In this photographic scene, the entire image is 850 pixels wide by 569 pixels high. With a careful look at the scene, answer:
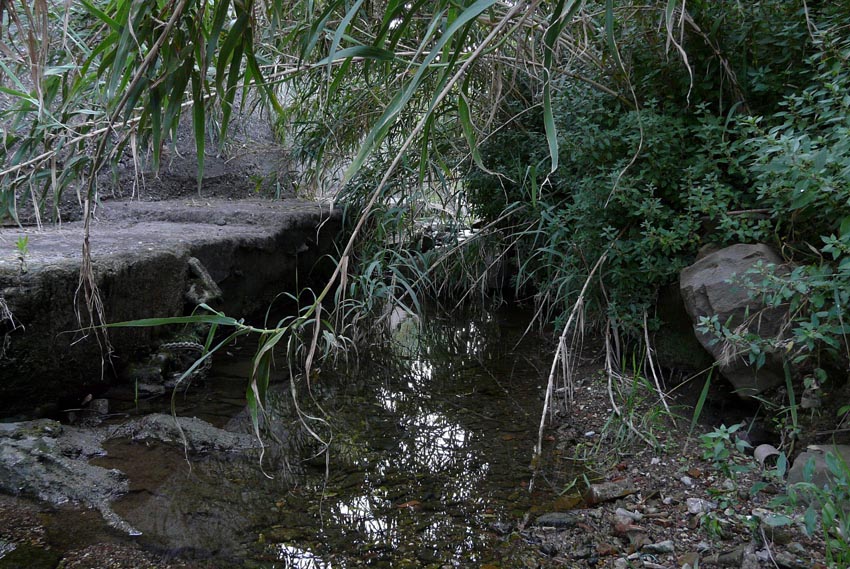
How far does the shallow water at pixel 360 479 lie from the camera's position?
2.08 m

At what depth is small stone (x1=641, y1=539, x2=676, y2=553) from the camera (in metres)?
1.95

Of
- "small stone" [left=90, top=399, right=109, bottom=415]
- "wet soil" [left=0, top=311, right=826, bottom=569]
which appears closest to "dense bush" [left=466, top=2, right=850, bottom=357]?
"wet soil" [left=0, top=311, right=826, bottom=569]

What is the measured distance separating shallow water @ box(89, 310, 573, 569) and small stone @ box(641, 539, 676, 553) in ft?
1.10

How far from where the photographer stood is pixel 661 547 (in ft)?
6.43

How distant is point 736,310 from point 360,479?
1616 mm

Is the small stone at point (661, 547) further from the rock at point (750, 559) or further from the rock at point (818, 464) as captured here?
the rock at point (818, 464)

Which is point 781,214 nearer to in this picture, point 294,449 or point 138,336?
point 294,449

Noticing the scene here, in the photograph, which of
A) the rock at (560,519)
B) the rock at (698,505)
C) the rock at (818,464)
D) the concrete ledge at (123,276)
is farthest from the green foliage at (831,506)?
the concrete ledge at (123,276)

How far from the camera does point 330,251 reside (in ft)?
19.2

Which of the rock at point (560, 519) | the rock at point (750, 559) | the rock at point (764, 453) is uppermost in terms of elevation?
the rock at point (750, 559)

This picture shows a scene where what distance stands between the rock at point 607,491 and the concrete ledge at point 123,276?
1.38 m

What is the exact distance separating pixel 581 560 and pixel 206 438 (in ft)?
5.40

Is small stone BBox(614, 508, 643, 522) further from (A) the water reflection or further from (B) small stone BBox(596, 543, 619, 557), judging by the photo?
(A) the water reflection

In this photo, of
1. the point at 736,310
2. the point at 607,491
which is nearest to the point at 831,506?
the point at 607,491
